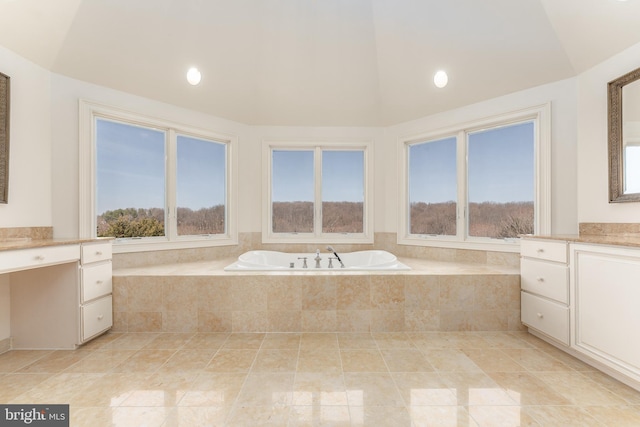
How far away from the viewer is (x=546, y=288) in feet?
7.17

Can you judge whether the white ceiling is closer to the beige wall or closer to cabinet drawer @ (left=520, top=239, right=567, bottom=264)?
the beige wall

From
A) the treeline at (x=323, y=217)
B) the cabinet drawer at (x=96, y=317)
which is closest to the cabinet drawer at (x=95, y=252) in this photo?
the cabinet drawer at (x=96, y=317)

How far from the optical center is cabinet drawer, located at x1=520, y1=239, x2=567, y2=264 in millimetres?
2059

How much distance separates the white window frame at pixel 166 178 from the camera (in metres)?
2.63

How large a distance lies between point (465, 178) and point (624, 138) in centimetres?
129

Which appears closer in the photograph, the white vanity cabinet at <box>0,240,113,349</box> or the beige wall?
the white vanity cabinet at <box>0,240,113,349</box>

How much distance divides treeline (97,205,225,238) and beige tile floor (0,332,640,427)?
1.11m

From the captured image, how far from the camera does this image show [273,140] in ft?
12.2

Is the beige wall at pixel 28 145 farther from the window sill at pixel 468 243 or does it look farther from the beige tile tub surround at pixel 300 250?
the window sill at pixel 468 243

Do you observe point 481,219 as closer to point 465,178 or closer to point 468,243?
point 468,243

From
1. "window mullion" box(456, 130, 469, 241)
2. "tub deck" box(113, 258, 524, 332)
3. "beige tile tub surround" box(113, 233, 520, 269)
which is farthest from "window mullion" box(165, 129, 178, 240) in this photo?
"window mullion" box(456, 130, 469, 241)

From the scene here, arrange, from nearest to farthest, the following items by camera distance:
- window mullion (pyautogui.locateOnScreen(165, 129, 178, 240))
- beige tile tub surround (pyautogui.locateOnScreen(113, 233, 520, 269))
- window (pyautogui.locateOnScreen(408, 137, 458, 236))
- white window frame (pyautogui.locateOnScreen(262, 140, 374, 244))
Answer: beige tile tub surround (pyautogui.locateOnScreen(113, 233, 520, 269)), window mullion (pyautogui.locateOnScreen(165, 129, 178, 240)), window (pyautogui.locateOnScreen(408, 137, 458, 236)), white window frame (pyautogui.locateOnScreen(262, 140, 374, 244))

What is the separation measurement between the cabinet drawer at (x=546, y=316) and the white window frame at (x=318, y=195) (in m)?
1.79

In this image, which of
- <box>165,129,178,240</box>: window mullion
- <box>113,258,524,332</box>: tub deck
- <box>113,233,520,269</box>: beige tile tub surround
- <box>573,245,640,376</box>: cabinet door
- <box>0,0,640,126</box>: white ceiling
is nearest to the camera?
<box>573,245,640,376</box>: cabinet door
